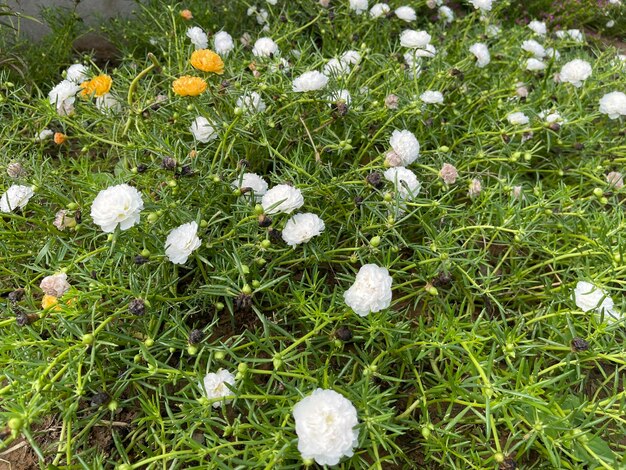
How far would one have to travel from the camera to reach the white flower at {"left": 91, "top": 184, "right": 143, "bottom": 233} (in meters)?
1.41

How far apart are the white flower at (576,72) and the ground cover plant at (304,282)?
1 cm

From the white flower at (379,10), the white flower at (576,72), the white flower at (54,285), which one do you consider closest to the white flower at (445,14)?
the white flower at (379,10)

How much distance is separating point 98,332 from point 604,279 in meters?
1.81

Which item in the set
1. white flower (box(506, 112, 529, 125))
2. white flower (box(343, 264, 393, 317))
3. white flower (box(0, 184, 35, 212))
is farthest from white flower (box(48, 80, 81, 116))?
white flower (box(506, 112, 529, 125))

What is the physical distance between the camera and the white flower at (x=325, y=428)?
1.14 meters

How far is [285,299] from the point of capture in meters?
1.74

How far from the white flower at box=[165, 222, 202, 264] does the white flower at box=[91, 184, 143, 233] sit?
5.7 inches

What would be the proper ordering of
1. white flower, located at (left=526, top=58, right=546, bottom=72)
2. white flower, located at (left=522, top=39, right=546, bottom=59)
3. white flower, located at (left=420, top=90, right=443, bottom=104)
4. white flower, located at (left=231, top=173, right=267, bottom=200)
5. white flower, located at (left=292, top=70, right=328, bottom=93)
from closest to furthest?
white flower, located at (left=231, top=173, right=267, bottom=200) → white flower, located at (left=292, top=70, right=328, bottom=93) → white flower, located at (left=420, top=90, right=443, bottom=104) → white flower, located at (left=526, top=58, right=546, bottom=72) → white flower, located at (left=522, top=39, right=546, bottom=59)

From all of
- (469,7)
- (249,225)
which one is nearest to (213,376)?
(249,225)

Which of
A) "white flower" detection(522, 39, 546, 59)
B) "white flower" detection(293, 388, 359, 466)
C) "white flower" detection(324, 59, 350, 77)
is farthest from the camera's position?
"white flower" detection(522, 39, 546, 59)

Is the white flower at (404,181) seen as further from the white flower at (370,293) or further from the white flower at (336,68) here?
the white flower at (336,68)

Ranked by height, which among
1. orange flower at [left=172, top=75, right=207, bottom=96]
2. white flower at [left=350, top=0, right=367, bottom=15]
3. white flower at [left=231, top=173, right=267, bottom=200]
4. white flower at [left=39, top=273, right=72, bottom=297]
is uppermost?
orange flower at [left=172, top=75, right=207, bottom=96]

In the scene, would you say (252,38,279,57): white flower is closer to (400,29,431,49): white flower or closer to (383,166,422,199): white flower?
(400,29,431,49): white flower

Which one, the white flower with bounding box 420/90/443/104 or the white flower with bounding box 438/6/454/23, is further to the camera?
the white flower with bounding box 438/6/454/23
